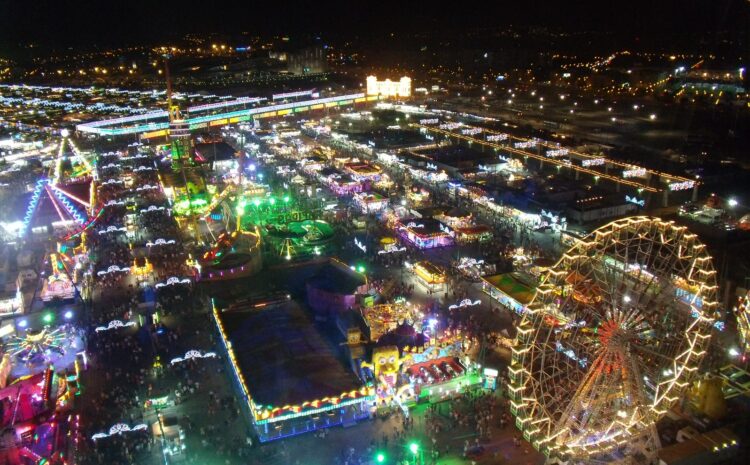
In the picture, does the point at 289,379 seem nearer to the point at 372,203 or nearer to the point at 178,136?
the point at 372,203

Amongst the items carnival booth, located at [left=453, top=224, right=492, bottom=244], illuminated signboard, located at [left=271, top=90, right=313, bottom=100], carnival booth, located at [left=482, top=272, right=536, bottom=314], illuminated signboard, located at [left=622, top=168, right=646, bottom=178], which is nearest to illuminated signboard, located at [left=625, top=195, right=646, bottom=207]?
illuminated signboard, located at [left=622, top=168, right=646, bottom=178]

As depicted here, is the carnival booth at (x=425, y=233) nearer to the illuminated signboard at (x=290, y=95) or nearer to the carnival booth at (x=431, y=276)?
the carnival booth at (x=431, y=276)

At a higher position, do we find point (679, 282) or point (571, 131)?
point (679, 282)

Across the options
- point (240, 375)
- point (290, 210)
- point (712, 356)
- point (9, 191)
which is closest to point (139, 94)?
point (9, 191)

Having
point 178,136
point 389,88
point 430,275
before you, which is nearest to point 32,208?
point 178,136

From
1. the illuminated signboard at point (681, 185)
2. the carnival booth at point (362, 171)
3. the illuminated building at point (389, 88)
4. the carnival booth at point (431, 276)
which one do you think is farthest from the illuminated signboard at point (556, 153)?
the illuminated building at point (389, 88)

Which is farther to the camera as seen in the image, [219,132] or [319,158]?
[219,132]

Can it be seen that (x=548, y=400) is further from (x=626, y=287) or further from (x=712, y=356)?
(x=712, y=356)
